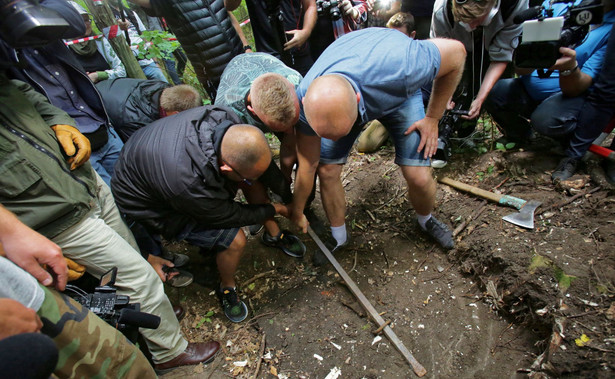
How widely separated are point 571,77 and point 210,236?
10.3ft

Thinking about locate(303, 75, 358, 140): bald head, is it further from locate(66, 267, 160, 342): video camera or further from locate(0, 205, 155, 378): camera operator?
locate(0, 205, 155, 378): camera operator

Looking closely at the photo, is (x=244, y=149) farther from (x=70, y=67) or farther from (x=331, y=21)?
(x=331, y=21)

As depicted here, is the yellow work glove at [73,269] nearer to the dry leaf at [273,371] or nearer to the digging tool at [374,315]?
the dry leaf at [273,371]

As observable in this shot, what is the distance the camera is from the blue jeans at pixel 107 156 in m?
2.41

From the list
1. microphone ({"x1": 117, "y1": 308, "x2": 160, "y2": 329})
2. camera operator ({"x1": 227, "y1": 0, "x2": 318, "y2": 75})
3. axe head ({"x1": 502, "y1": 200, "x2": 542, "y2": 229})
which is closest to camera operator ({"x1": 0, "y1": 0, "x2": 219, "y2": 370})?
microphone ({"x1": 117, "y1": 308, "x2": 160, "y2": 329})

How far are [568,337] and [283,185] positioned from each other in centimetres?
215

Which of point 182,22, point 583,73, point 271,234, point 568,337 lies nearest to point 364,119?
point 271,234

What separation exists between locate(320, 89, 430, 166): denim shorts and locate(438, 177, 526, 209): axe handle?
34.4 inches

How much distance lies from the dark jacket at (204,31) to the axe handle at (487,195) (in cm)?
262

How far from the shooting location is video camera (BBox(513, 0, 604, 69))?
85.7 inches

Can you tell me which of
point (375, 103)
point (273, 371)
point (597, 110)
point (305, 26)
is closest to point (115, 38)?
point (305, 26)

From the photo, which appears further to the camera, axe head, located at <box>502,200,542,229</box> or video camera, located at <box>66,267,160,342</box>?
axe head, located at <box>502,200,542,229</box>

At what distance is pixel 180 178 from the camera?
1931mm

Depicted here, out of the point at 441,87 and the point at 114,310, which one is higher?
the point at 441,87
